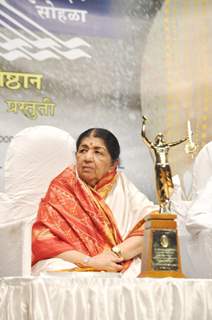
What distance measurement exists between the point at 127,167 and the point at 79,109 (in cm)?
49

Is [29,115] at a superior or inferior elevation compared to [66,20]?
inferior

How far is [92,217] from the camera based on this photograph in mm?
3027

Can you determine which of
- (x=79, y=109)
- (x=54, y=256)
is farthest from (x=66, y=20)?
(x=54, y=256)

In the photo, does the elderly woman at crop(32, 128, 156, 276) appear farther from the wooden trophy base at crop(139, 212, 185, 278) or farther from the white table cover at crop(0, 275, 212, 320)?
the white table cover at crop(0, 275, 212, 320)

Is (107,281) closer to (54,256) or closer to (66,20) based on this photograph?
(54,256)

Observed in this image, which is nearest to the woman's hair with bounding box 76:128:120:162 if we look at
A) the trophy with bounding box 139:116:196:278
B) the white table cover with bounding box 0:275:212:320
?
the trophy with bounding box 139:116:196:278

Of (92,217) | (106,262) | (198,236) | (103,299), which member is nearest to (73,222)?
(92,217)

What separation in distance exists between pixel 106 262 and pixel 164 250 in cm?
53

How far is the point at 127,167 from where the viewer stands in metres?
4.45

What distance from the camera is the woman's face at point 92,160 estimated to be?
3184mm

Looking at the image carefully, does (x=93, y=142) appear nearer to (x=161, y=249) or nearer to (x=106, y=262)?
(x=106, y=262)

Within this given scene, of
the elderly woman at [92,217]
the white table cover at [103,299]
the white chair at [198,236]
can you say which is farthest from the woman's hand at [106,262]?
the white table cover at [103,299]

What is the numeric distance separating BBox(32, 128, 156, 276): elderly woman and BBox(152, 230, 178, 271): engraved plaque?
1.68 feet

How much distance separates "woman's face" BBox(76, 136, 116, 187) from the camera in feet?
10.4
